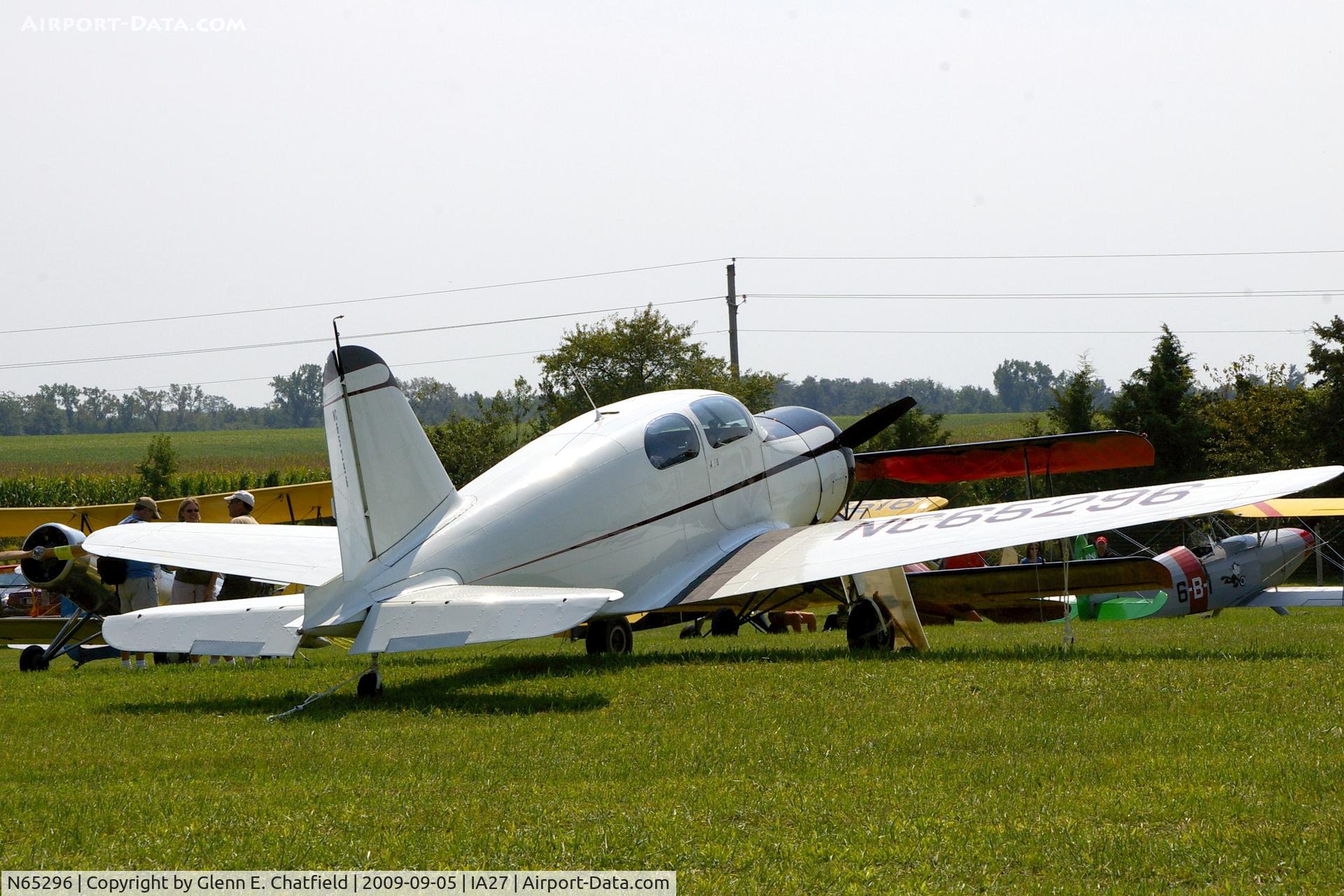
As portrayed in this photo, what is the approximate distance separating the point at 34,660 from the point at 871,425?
29.2 ft

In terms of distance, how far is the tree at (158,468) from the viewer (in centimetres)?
4756

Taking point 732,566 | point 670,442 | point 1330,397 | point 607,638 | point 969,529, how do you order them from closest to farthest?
point 969,529
point 732,566
point 670,442
point 607,638
point 1330,397

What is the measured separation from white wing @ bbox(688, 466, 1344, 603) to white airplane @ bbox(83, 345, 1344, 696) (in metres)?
0.03

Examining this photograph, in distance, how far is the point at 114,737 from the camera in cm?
717

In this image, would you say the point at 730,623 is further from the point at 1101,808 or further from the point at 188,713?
the point at 1101,808

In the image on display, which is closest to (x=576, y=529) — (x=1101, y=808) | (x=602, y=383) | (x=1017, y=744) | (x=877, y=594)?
(x=877, y=594)

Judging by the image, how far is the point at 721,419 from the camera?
38.5 ft

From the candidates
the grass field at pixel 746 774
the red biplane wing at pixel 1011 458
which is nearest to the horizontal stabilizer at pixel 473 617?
the grass field at pixel 746 774

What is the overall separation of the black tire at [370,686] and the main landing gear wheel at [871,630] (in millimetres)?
4194

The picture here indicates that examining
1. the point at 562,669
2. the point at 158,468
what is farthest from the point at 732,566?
the point at 158,468

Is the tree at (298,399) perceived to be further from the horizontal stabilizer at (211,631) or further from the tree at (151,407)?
the horizontal stabilizer at (211,631)

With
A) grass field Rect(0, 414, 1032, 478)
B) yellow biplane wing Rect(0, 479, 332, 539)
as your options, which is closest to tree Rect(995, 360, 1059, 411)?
grass field Rect(0, 414, 1032, 478)

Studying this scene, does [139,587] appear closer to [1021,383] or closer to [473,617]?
[473,617]

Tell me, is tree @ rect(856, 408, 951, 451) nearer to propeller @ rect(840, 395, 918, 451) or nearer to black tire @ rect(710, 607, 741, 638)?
black tire @ rect(710, 607, 741, 638)
